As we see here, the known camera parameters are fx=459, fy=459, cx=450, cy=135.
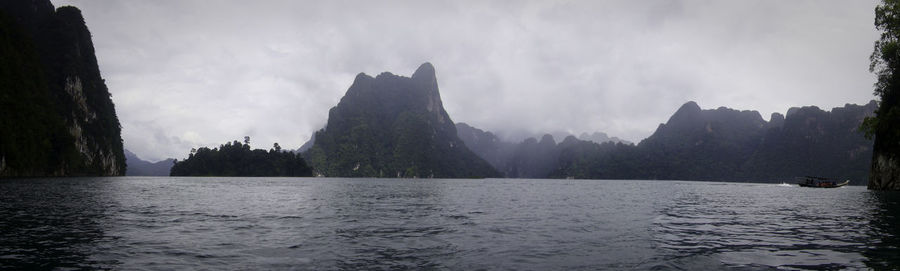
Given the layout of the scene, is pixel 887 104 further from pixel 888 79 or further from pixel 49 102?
pixel 49 102

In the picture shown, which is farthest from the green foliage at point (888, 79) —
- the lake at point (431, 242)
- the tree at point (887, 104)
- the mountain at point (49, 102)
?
the mountain at point (49, 102)

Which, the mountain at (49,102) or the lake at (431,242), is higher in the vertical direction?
the mountain at (49,102)

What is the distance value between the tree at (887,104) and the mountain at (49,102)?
153690mm

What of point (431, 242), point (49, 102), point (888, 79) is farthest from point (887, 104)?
point (49, 102)

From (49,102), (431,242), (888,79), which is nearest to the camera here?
(431,242)

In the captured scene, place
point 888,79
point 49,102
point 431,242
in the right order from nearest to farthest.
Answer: point 431,242, point 888,79, point 49,102

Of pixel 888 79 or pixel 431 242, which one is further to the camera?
pixel 888 79

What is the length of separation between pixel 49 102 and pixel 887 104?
198m

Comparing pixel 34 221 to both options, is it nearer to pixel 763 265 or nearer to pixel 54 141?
pixel 763 265

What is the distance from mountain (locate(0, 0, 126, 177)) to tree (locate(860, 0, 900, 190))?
154 metres

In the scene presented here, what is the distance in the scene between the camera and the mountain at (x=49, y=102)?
353 ft

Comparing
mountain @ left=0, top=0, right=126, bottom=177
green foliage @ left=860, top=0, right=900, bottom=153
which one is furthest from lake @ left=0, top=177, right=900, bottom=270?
mountain @ left=0, top=0, right=126, bottom=177

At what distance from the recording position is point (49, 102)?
139m

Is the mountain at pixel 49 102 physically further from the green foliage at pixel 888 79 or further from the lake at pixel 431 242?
the green foliage at pixel 888 79
